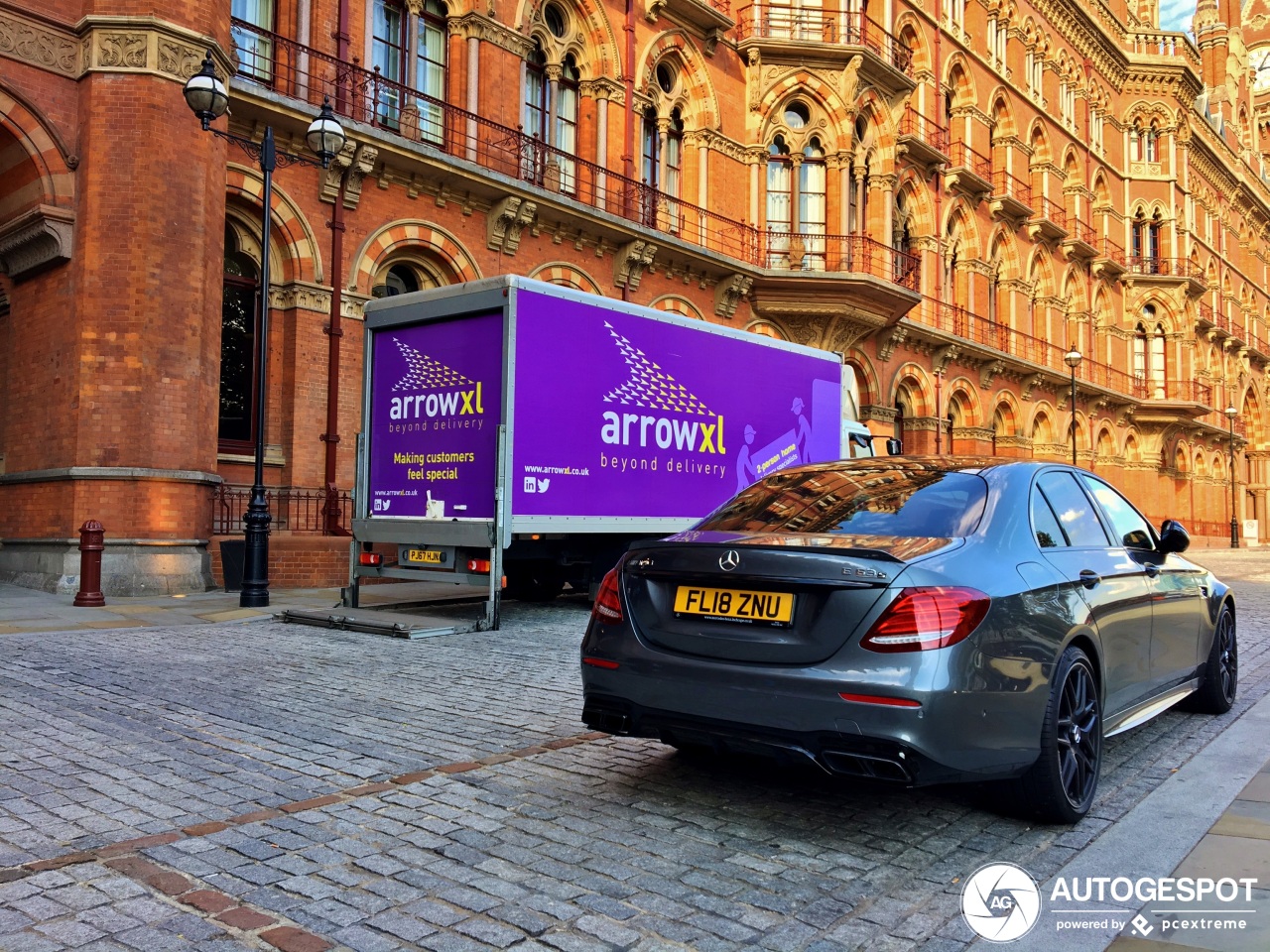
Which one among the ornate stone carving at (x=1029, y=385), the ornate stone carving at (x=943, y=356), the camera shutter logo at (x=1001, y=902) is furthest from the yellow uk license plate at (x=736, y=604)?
the ornate stone carving at (x=1029, y=385)

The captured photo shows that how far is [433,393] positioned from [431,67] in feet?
34.1

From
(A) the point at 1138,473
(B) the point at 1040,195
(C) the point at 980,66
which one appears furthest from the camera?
(A) the point at 1138,473

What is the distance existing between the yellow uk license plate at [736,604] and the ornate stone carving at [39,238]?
487 inches

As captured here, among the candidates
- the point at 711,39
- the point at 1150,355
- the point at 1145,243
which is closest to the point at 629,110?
the point at 711,39

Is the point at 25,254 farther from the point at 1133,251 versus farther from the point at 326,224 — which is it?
the point at 1133,251

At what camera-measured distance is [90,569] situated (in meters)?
11.3

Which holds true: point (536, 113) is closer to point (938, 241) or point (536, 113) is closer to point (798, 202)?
point (798, 202)

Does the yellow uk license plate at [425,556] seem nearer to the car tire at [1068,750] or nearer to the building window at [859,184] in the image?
the car tire at [1068,750]

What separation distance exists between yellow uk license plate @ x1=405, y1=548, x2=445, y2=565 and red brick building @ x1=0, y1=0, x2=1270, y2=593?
91.2 inches

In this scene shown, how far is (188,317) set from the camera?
13.3 m

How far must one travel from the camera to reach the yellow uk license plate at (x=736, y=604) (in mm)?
3791

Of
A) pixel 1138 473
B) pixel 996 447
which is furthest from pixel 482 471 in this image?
pixel 1138 473

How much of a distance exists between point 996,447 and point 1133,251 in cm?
1876

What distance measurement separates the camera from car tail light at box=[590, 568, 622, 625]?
428 centimetres
